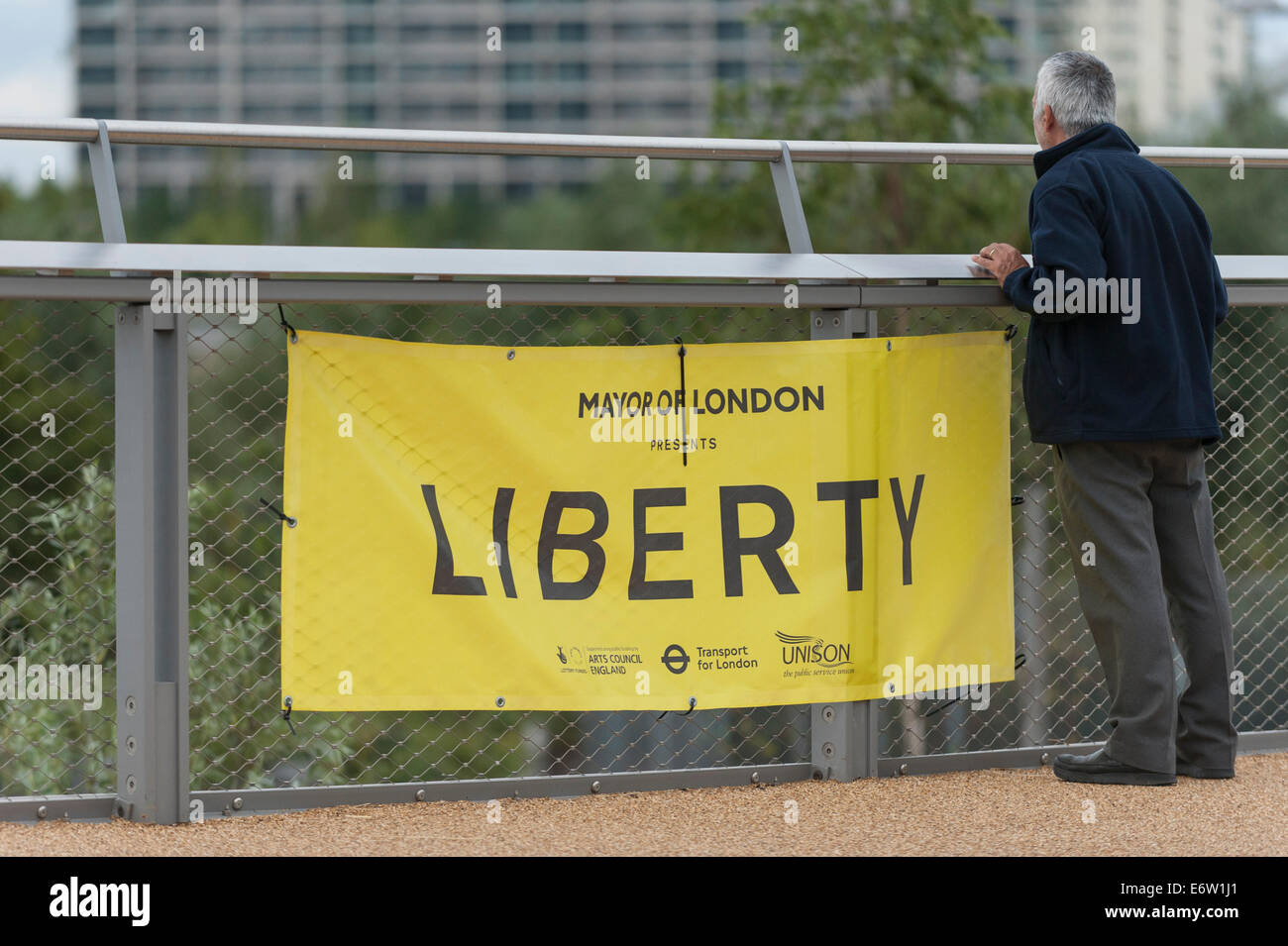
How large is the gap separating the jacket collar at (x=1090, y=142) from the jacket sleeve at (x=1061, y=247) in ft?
0.59

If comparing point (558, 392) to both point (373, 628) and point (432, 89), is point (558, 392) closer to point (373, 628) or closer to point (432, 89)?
point (373, 628)

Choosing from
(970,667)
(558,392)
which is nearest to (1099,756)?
(970,667)

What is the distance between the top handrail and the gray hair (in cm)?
24

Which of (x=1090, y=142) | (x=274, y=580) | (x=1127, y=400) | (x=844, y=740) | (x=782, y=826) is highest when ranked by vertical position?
(x=1090, y=142)

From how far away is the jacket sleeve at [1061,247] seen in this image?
12.8ft

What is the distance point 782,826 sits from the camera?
3.88m

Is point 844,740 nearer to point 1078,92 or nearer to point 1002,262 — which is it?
point 1002,262

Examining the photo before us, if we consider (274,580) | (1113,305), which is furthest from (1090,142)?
(274,580)

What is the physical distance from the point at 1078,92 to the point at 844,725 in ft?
6.47

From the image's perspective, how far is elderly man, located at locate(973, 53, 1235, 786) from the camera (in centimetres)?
398

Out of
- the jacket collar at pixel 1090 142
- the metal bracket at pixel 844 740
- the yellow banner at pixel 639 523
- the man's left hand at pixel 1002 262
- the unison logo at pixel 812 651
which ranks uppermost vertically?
the jacket collar at pixel 1090 142

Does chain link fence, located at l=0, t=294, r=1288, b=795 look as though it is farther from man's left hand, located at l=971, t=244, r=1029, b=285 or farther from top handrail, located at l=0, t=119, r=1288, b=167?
top handrail, located at l=0, t=119, r=1288, b=167

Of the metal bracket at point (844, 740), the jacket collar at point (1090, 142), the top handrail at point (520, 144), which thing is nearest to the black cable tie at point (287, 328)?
the top handrail at point (520, 144)

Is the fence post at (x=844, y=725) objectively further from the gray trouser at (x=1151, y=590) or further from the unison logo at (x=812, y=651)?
the gray trouser at (x=1151, y=590)
